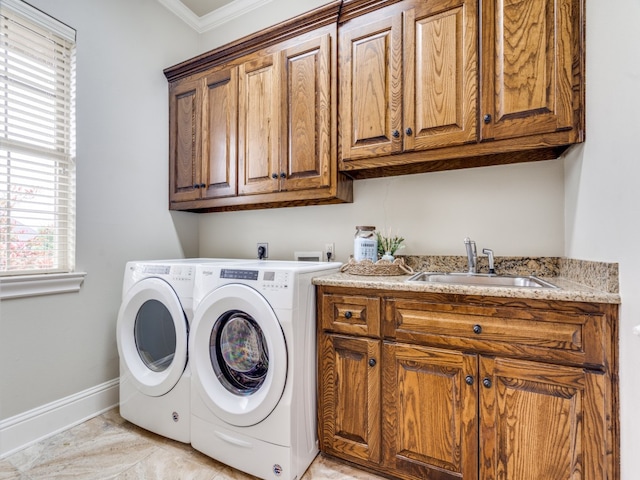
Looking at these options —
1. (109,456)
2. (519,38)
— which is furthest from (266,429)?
(519,38)

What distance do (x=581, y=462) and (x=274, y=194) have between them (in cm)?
183

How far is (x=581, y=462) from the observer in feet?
3.45

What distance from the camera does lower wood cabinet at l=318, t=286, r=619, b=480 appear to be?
1.04m

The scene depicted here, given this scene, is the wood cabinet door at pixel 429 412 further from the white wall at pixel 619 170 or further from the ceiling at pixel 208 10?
the ceiling at pixel 208 10

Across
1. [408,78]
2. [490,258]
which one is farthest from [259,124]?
[490,258]

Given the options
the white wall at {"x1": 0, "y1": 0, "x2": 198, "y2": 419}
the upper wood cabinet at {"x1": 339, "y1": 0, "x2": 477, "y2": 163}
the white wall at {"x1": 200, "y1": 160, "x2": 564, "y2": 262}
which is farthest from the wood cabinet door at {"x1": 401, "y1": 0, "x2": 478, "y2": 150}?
the white wall at {"x1": 0, "y1": 0, "x2": 198, "y2": 419}

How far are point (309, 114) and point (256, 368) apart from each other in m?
1.43

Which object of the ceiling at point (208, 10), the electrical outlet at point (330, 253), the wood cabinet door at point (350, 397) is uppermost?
the ceiling at point (208, 10)

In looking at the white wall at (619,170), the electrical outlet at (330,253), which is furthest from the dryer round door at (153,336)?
the white wall at (619,170)

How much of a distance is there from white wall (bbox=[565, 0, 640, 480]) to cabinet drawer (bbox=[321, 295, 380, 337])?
818mm

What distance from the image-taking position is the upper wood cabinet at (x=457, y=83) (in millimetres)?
1296

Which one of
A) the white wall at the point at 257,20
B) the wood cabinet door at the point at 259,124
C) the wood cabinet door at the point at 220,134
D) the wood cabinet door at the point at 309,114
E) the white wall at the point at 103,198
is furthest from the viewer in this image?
the white wall at the point at 257,20

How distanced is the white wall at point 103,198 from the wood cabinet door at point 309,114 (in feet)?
3.61

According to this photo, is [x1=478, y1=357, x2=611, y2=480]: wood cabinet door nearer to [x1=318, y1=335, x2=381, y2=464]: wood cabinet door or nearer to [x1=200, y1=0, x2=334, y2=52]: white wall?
[x1=318, y1=335, x2=381, y2=464]: wood cabinet door
